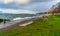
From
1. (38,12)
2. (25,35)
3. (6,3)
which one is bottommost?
(25,35)

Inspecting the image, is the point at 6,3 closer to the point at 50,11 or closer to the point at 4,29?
the point at 4,29

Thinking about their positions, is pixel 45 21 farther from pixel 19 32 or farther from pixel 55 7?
pixel 19 32

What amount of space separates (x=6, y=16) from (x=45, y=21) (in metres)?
0.50

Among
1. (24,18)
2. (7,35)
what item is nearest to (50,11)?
(24,18)

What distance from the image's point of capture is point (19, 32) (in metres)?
1.82

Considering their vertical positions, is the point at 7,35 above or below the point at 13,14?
below

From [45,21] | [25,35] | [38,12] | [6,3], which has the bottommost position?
[25,35]

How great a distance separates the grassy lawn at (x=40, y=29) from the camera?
5.93 ft

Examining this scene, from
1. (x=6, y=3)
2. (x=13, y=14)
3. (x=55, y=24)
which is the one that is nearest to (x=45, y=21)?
(x=55, y=24)

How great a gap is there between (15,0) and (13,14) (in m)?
0.18

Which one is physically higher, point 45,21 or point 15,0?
point 15,0

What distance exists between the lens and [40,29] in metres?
1.81

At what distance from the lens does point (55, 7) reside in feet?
6.07

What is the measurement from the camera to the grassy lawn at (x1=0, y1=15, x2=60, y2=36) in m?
1.81
